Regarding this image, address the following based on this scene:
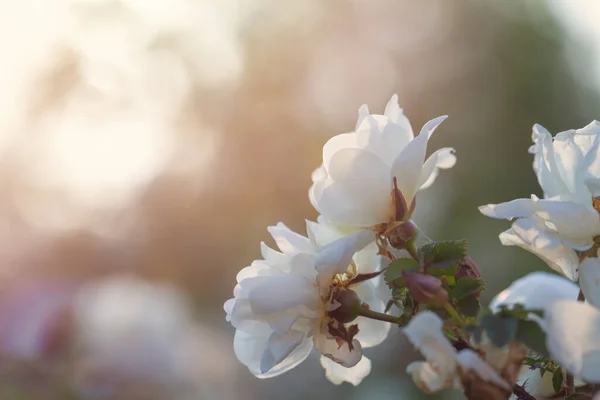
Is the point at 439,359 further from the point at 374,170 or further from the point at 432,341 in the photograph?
the point at 374,170

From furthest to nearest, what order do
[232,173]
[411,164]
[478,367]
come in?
1. [232,173]
2. [411,164]
3. [478,367]

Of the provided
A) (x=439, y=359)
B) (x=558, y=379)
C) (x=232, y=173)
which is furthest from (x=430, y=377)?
(x=232, y=173)

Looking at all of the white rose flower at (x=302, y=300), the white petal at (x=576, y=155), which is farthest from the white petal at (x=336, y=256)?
the white petal at (x=576, y=155)

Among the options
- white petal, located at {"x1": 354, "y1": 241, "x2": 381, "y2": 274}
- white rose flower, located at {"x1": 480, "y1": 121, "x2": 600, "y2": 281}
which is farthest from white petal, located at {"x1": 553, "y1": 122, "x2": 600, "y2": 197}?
white petal, located at {"x1": 354, "y1": 241, "x2": 381, "y2": 274}

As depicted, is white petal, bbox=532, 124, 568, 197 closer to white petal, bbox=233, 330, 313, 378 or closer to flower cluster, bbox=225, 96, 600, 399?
flower cluster, bbox=225, 96, 600, 399

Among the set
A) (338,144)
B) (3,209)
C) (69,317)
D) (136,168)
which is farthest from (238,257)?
(338,144)

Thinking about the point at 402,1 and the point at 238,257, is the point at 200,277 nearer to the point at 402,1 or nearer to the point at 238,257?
the point at 238,257
